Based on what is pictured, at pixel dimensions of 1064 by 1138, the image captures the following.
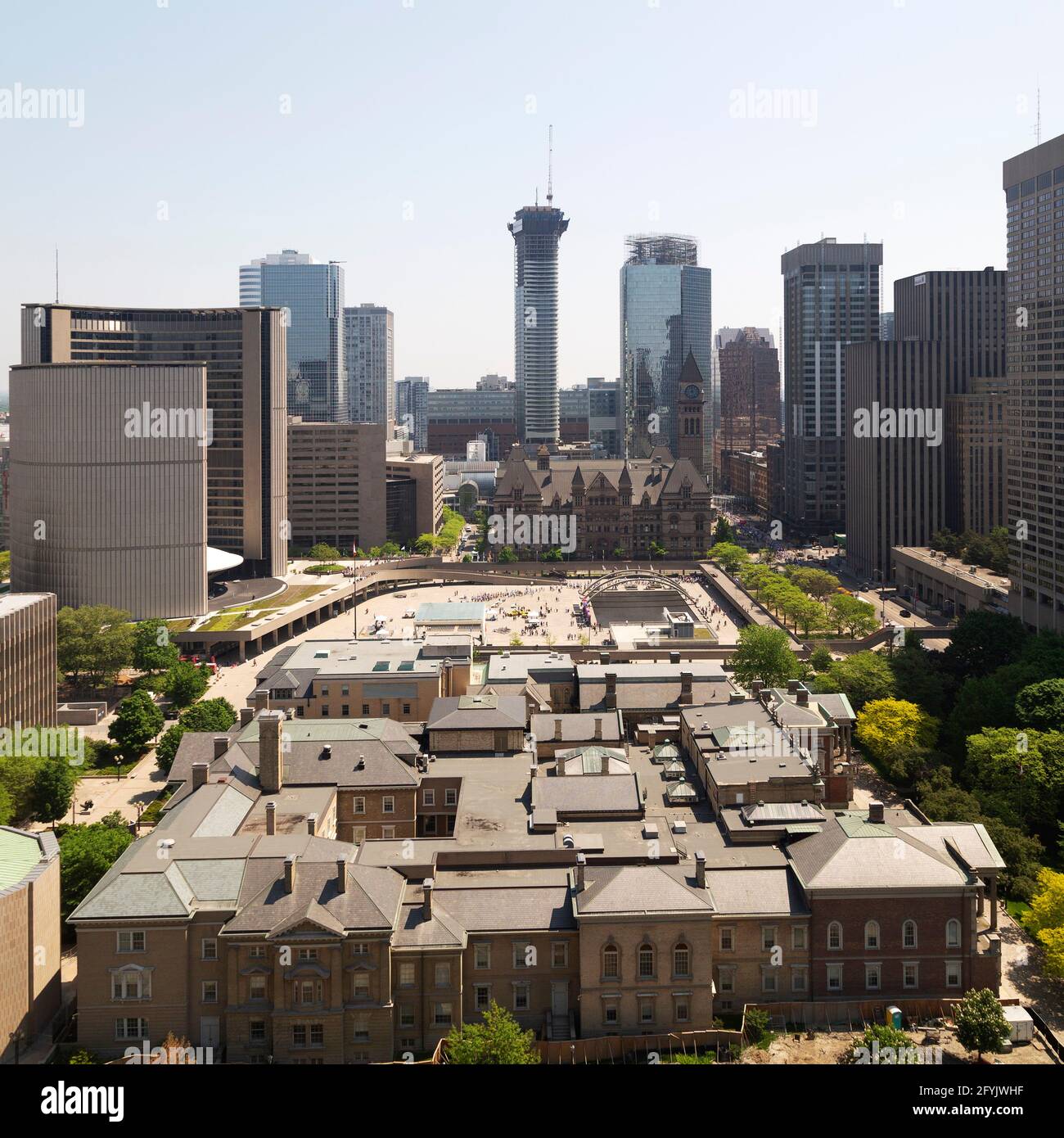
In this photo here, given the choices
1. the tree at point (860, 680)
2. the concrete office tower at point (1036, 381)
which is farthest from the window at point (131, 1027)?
the concrete office tower at point (1036, 381)

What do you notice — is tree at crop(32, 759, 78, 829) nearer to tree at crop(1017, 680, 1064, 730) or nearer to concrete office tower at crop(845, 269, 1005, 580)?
tree at crop(1017, 680, 1064, 730)

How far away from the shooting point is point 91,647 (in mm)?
91562

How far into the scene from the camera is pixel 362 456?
16950cm

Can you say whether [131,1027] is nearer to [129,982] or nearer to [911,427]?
[129,982]

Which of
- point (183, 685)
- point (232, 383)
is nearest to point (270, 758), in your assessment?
point (183, 685)

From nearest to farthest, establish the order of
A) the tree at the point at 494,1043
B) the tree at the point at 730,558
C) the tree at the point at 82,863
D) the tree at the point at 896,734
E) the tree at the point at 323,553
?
1. the tree at the point at 494,1043
2. the tree at the point at 82,863
3. the tree at the point at 896,734
4. the tree at the point at 730,558
5. the tree at the point at 323,553

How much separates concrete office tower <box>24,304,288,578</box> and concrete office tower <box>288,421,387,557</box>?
1364 inches

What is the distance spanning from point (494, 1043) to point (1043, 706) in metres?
43.9

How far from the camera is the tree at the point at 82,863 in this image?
151ft

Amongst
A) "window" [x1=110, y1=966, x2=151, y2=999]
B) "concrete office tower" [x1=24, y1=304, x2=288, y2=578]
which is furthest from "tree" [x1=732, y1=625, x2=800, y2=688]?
"concrete office tower" [x1=24, y1=304, x2=288, y2=578]

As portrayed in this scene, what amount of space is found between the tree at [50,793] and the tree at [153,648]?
3249 cm

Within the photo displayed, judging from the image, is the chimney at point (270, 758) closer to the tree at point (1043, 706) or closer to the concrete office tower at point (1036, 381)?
the tree at point (1043, 706)
